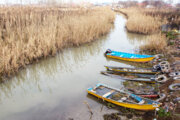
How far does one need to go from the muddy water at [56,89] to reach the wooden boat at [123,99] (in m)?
0.25

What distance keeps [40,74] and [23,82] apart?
81 centimetres

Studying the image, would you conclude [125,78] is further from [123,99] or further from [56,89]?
[56,89]

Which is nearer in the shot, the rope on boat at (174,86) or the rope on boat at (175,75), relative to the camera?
the rope on boat at (174,86)

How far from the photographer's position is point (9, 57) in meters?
5.30

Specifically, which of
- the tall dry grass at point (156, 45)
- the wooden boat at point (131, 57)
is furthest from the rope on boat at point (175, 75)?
the tall dry grass at point (156, 45)

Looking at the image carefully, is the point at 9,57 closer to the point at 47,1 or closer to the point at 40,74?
the point at 40,74

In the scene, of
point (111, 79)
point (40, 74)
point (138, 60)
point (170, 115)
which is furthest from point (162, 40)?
point (40, 74)

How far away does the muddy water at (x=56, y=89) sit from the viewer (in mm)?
3873

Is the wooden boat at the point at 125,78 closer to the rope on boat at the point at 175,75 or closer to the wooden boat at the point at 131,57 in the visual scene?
the rope on boat at the point at 175,75

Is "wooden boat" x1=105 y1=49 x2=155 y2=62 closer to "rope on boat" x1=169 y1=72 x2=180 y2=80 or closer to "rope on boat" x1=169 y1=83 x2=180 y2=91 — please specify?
"rope on boat" x1=169 y1=72 x2=180 y2=80

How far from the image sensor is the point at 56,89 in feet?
16.4

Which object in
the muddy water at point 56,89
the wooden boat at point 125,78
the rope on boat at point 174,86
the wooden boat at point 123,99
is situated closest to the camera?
the wooden boat at point 123,99

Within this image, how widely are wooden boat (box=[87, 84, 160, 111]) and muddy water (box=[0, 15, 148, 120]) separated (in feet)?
0.83

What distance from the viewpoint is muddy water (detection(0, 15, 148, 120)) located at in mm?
A: 3873
